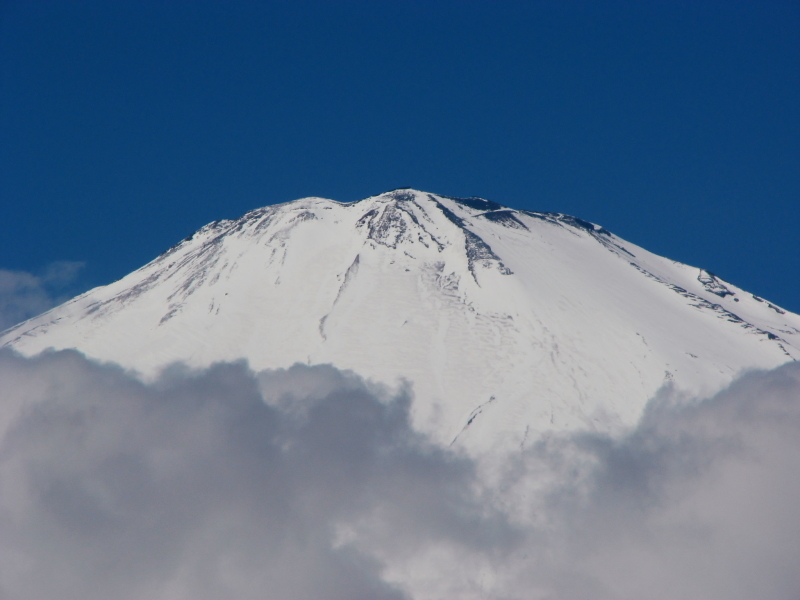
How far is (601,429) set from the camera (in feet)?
401

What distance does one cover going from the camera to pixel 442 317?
130 m

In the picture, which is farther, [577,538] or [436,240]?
[436,240]

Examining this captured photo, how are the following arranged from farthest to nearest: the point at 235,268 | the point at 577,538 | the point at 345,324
Answer: 1. the point at 235,268
2. the point at 345,324
3. the point at 577,538

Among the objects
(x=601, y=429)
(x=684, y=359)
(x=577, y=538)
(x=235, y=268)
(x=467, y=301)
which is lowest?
(x=577, y=538)

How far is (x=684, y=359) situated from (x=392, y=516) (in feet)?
113

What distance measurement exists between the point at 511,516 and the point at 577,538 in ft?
22.4

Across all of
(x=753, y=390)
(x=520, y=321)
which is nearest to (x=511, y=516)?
(x=520, y=321)

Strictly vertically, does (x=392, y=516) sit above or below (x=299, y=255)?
below

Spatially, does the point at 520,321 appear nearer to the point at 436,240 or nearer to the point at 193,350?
the point at 436,240

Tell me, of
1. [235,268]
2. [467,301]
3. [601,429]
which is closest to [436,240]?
[467,301]

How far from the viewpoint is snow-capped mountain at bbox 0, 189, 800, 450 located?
124250 millimetres

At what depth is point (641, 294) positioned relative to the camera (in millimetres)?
142125

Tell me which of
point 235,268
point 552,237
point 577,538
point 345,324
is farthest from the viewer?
point 552,237

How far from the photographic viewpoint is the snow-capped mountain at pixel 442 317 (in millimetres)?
124250
